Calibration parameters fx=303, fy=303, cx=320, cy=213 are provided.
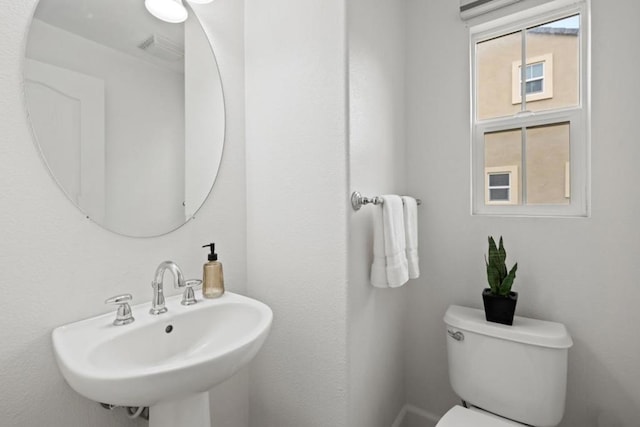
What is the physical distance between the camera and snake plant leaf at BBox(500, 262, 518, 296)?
1241mm

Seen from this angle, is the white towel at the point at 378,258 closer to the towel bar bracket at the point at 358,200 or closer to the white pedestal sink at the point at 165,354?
the towel bar bracket at the point at 358,200

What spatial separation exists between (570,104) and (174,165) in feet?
5.51

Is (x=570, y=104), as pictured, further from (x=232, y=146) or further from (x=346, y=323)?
(x=232, y=146)

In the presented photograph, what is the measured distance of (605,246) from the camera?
3.96ft

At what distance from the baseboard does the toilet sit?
36cm

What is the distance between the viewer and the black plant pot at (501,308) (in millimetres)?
1230

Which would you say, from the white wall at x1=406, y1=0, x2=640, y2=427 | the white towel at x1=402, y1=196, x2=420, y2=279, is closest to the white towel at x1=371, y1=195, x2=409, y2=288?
the white towel at x1=402, y1=196, x2=420, y2=279

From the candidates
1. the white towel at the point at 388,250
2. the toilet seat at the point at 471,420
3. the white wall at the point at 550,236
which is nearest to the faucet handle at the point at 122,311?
the white towel at the point at 388,250

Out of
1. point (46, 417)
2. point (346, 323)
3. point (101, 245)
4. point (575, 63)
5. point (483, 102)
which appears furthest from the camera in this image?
point (483, 102)

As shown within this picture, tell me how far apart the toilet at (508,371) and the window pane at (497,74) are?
0.99 meters

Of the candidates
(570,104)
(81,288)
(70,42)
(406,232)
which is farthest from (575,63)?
(81,288)

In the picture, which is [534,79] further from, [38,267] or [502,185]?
[38,267]

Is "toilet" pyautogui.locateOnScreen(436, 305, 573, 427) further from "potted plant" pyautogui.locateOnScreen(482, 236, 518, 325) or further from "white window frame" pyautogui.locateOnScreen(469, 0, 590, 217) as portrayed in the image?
"white window frame" pyautogui.locateOnScreen(469, 0, 590, 217)

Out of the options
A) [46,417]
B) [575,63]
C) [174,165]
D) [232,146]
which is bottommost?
[46,417]
